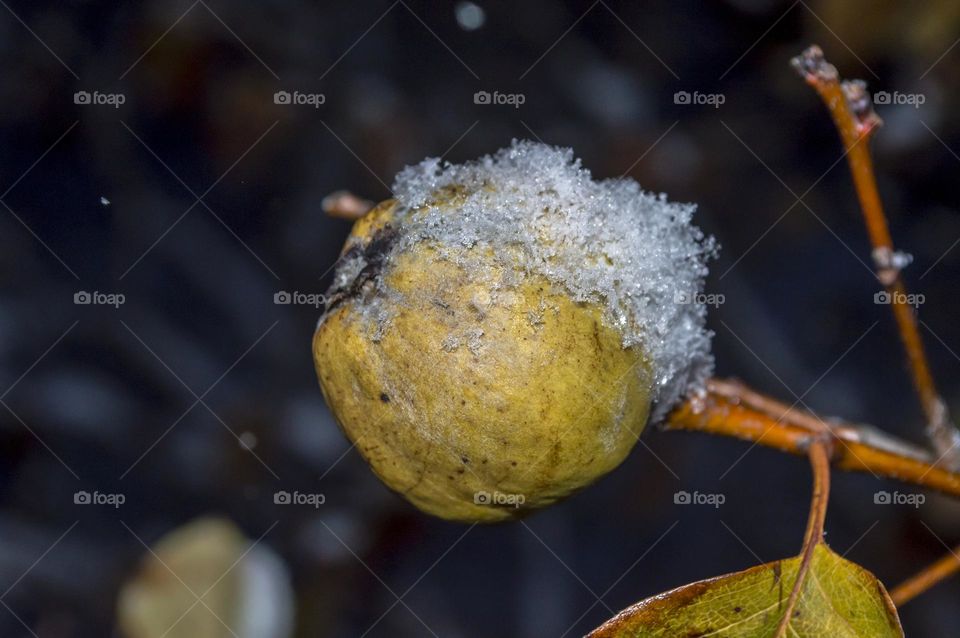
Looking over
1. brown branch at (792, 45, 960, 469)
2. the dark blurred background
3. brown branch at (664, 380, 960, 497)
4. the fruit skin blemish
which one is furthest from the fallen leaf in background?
brown branch at (792, 45, 960, 469)

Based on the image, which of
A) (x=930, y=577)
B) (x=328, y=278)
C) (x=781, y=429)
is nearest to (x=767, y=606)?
(x=781, y=429)

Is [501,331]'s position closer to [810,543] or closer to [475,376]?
[475,376]

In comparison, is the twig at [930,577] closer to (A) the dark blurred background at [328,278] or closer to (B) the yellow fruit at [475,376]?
(B) the yellow fruit at [475,376]

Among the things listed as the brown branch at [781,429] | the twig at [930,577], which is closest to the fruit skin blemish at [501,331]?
the brown branch at [781,429]

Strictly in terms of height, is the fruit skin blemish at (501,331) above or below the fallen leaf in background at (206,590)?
above

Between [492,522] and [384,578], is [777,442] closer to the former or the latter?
[492,522]

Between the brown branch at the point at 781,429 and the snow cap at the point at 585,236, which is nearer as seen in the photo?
the snow cap at the point at 585,236

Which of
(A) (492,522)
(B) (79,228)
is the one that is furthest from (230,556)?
(A) (492,522)
